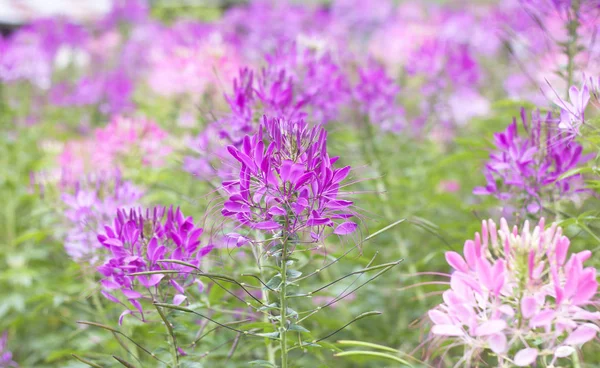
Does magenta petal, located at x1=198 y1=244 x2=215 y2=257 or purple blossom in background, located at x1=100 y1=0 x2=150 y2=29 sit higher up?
purple blossom in background, located at x1=100 y1=0 x2=150 y2=29

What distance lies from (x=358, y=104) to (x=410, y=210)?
0.42 metres

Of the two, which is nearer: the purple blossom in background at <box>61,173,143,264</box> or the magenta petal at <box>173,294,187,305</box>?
the magenta petal at <box>173,294,187,305</box>

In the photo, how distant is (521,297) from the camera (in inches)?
35.6

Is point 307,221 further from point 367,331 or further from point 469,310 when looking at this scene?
point 367,331

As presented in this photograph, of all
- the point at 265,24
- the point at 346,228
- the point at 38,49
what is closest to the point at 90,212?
the point at 346,228

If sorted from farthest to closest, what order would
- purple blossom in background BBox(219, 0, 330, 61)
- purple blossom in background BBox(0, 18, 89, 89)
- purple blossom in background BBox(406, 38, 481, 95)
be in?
Result: purple blossom in background BBox(219, 0, 330, 61)
purple blossom in background BBox(0, 18, 89, 89)
purple blossom in background BBox(406, 38, 481, 95)

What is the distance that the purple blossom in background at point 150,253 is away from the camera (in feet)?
3.75

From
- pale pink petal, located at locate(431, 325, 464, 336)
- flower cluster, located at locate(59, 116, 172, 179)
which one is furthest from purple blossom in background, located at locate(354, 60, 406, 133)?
pale pink petal, located at locate(431, 325, 464, 336)

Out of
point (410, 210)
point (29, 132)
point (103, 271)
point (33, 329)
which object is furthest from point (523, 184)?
point (29, 132)

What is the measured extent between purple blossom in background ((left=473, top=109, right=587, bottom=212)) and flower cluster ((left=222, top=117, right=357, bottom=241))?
1.58 ft

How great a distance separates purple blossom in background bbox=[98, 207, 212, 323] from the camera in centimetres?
114

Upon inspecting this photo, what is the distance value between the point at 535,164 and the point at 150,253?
0.83 m

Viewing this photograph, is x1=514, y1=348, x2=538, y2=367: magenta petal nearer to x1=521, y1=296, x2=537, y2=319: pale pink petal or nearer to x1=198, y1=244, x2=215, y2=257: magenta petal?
x1=521, y1=296, x2=537, y2=319: pale pink petal

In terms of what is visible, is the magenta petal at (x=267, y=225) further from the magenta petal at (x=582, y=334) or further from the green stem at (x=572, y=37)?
the green stem at (x=572, y=37)
